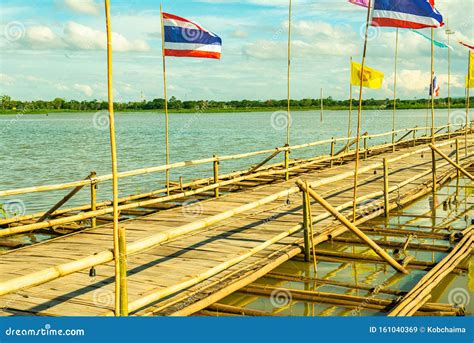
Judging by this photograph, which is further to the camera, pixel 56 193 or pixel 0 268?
pixel 56 193

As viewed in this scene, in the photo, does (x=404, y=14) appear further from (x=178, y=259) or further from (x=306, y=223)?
(x=178, y=259)

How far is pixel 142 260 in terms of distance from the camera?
7.57 meters

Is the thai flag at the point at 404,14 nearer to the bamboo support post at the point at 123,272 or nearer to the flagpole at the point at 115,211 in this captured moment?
the flagpole at the point at 115,211

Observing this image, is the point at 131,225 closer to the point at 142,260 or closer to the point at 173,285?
the point at 142,260

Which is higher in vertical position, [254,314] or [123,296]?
[123,296]

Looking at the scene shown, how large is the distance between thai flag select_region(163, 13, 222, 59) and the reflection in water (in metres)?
5.42

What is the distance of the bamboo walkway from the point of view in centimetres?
598

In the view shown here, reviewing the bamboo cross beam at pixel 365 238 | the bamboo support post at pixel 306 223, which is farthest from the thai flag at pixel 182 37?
the bamboo cross beam at pixel 365 238

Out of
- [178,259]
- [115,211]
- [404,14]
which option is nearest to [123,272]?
[115,211]

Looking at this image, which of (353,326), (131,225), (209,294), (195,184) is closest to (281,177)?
(195,184)

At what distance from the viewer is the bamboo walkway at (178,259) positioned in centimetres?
598

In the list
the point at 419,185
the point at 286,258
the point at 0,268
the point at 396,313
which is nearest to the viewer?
the point at 396,313

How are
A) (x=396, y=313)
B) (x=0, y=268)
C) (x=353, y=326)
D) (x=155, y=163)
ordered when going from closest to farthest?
(x=353, y=326) → (x=396, y=313) → (x=0, y=268) → (x=155, y=163)

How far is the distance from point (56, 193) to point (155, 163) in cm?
1207
